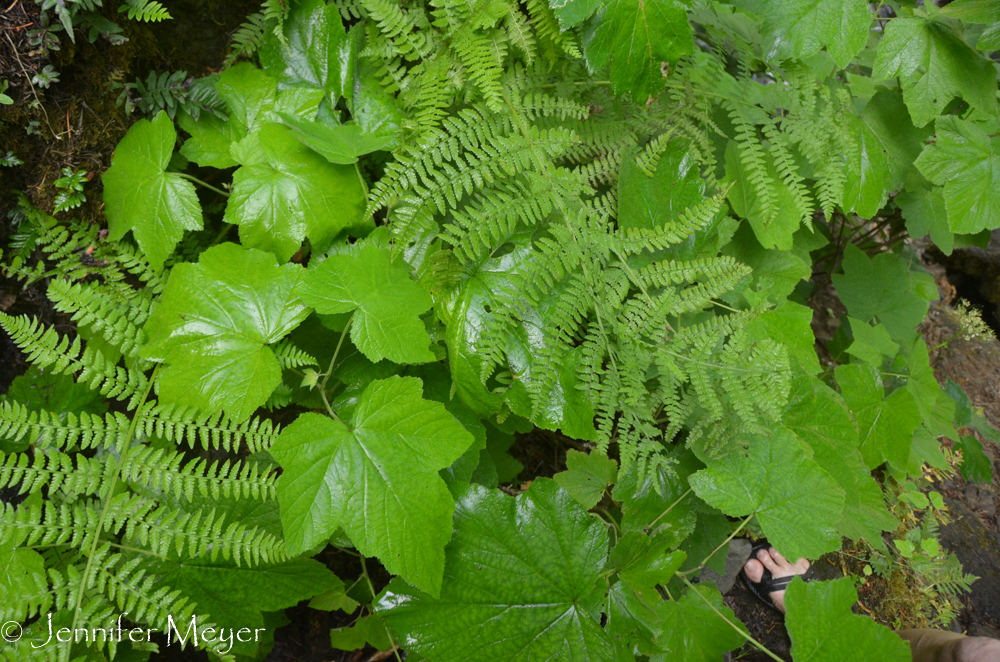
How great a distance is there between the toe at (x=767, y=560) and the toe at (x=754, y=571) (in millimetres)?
39

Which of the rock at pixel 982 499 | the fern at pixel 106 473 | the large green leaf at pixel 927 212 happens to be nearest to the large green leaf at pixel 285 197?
the fern at pixel 106 473

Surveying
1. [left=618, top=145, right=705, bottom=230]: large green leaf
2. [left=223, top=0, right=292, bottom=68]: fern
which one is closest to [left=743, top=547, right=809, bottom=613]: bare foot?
[left=618, top=145, right=705, bottom=230]: large green leaf

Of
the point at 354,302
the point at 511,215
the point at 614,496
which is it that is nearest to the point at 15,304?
the point at 354,302

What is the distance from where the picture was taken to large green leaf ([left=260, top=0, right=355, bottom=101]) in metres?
1.91

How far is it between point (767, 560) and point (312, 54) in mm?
3859

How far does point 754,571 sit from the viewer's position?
3.45 metres

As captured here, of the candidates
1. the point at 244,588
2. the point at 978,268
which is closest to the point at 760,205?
the point at 244,588

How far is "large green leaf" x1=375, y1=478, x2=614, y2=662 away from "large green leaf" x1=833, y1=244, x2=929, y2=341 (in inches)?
96.1

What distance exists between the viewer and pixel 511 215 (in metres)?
1.58

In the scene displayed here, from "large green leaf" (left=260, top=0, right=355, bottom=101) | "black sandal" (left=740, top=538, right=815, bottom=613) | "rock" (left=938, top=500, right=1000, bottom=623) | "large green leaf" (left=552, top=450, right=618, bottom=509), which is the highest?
"large green leaf" (left=260, top=0, right=355, bottom=101)

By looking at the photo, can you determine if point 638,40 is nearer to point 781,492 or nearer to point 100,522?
point 781,492

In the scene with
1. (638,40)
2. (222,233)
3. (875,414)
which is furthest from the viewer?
(875,414)

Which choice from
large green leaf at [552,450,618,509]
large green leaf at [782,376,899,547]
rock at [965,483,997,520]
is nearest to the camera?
large green leaf at [782,376,899,547]

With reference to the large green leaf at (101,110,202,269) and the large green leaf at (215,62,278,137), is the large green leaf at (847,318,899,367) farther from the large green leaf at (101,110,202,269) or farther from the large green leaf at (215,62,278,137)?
the large green leaf at (101,110,202,269)
